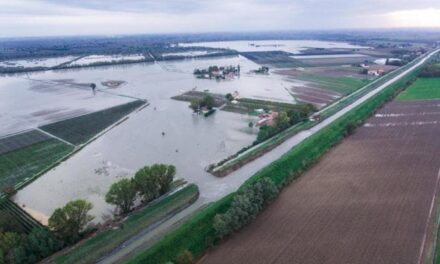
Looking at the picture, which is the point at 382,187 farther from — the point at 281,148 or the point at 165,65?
the point at 165,65

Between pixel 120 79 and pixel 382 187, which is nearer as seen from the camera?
pixel 382 187

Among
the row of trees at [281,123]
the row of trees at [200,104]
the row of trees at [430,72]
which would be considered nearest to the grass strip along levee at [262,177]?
the row of trees at [281,123]

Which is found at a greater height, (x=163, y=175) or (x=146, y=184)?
(x=163, y=175)

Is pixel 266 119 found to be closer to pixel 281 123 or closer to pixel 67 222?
pixel 281 123

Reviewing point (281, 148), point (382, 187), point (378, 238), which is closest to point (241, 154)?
point (281, 148)

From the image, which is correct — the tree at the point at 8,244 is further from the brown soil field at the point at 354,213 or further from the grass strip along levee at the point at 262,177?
the brown soil field at the point at 354,213

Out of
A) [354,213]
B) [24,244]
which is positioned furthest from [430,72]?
[24,244]
